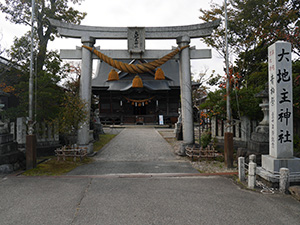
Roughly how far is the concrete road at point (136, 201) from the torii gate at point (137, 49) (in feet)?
10.1

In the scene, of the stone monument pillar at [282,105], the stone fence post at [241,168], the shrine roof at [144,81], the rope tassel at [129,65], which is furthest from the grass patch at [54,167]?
the shrine roof at [144,81]

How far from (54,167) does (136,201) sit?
4027 millimetres

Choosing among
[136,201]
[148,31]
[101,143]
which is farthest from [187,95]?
[101,143]

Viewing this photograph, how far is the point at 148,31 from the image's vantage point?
865cm

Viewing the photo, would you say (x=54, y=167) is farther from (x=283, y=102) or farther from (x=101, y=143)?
(x=283, y=102)

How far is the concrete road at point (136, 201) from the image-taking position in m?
3.35

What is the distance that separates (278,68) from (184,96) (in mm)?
4072

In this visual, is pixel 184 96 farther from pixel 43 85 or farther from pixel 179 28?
pixel 43 85

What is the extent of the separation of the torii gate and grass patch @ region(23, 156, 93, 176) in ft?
3.77

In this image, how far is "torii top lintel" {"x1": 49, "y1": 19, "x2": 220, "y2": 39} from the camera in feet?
27.3

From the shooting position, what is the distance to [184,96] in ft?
27.9

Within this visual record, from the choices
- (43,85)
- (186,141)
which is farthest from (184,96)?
(43,85)

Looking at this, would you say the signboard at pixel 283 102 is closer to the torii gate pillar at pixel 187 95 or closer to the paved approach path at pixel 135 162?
the paved approach path at pixel 135 162

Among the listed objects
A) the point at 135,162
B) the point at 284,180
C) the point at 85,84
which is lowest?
the point at 135,162
